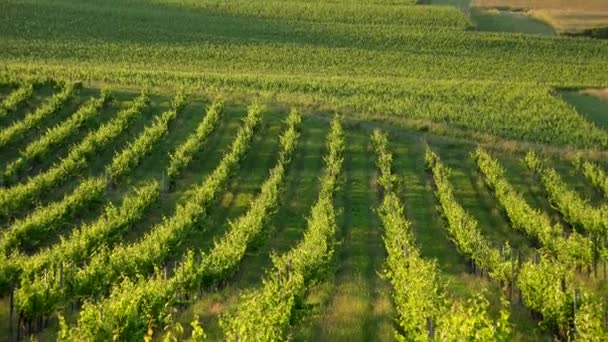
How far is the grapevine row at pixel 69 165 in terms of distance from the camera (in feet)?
98.4

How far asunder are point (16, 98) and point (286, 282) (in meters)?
27.7

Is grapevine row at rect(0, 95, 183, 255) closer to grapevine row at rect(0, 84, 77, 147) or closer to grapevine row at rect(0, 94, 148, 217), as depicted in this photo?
grapevine row at rect(0, 94, 148, 217)

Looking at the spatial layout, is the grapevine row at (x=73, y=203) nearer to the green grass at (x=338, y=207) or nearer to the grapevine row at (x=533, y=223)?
the green grass at (x=338, y=207)

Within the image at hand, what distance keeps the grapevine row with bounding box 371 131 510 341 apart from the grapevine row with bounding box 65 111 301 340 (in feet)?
14.9

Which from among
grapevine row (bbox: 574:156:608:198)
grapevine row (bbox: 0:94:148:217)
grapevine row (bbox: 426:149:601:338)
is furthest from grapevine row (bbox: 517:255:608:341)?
grapevine row (bbox: 0:94:148:217)

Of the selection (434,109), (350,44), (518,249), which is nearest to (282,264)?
(518,249)

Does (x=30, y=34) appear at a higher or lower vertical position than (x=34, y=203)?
higher

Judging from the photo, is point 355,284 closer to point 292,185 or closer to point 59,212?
point 59,212

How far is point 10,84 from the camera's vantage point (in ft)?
150

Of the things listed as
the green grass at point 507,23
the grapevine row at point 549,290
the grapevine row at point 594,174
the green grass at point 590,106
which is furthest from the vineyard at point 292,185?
the green grass at point 507,23

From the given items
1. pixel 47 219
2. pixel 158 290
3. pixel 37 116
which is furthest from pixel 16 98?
pixel 158 290

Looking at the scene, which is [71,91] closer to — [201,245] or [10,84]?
[10,84]

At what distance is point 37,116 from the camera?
134 ft

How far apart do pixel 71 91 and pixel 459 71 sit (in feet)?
117
